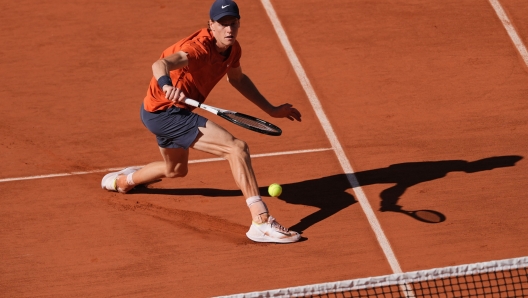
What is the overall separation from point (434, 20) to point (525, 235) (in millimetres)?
4750

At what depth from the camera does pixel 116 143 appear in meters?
9.94

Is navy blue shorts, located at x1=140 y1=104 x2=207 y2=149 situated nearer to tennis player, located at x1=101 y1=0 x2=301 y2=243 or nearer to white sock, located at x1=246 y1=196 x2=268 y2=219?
tennis player, located at x1=101 y1=0 x2=301 y2=243

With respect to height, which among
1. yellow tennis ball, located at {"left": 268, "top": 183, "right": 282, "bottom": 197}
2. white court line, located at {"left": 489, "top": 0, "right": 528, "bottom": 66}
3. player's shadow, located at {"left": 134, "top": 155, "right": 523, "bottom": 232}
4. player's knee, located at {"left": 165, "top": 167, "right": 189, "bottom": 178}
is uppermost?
white court line, located at {"left": 489, "top": 0, "right": 528, "bottom": 66}

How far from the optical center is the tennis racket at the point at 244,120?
7.82m

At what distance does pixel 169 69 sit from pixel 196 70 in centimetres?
55

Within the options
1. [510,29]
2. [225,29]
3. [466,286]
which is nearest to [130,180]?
[225,29]

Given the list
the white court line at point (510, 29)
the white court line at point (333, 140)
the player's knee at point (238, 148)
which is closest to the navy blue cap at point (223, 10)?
the player's knee at point (238, 148)

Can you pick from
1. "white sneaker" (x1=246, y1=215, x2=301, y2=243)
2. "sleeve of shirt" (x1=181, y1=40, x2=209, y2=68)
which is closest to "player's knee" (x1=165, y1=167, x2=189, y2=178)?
"white sneaker" (x1=246, y1=215, x2=301, y2=243)

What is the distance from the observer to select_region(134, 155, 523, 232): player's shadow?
29.2 feet

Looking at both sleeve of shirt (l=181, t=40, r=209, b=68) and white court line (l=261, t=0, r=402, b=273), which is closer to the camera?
sleeve of shirt (l=181, t=40, r=209, b=68)

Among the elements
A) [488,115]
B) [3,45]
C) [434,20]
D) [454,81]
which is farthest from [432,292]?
[3,45]

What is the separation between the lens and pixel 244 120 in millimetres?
8586

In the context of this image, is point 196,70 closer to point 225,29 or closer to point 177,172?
point 225,29

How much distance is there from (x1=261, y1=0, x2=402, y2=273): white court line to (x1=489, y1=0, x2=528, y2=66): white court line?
306 cm
